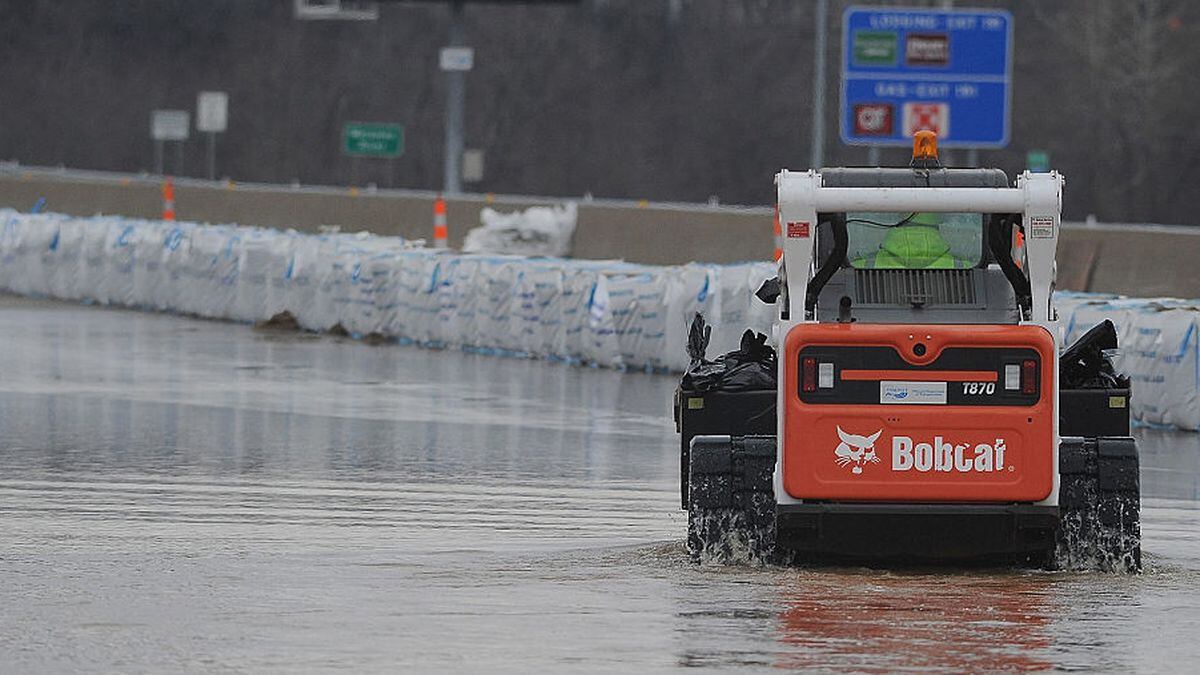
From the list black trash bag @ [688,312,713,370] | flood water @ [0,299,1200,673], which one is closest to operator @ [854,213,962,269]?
black trash bag @ [688,312,713,370]

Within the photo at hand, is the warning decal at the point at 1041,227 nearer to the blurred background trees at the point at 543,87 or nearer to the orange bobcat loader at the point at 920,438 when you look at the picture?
the orange bobcat loader at the point at 920,438

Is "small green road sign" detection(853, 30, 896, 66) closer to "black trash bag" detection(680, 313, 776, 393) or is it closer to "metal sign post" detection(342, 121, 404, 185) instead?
"black trash bag" detection(680, 313, 776, 393)

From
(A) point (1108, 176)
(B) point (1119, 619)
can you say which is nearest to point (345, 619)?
(B) point (1119, 619)

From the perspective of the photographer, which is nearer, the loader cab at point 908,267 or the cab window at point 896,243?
the loader cab at point 908,267

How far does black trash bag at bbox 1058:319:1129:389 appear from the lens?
1108cm

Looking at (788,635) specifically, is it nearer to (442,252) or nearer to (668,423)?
(668,423)

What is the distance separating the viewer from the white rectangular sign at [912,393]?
10.3m

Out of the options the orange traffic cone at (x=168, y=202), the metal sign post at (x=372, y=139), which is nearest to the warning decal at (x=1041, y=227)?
the orange traffic cone at (x=168, y=202)

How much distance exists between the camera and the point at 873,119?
30984 millimetres

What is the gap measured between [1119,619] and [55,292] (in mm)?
23520

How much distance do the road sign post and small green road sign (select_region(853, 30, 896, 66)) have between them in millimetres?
12

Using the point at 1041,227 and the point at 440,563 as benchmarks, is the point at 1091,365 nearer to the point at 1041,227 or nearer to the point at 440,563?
the point at 1041,227

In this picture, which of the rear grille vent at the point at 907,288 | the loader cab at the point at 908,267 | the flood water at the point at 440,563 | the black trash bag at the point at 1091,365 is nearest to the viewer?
the flood water at the point at 440,563

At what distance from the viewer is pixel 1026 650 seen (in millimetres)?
8750
